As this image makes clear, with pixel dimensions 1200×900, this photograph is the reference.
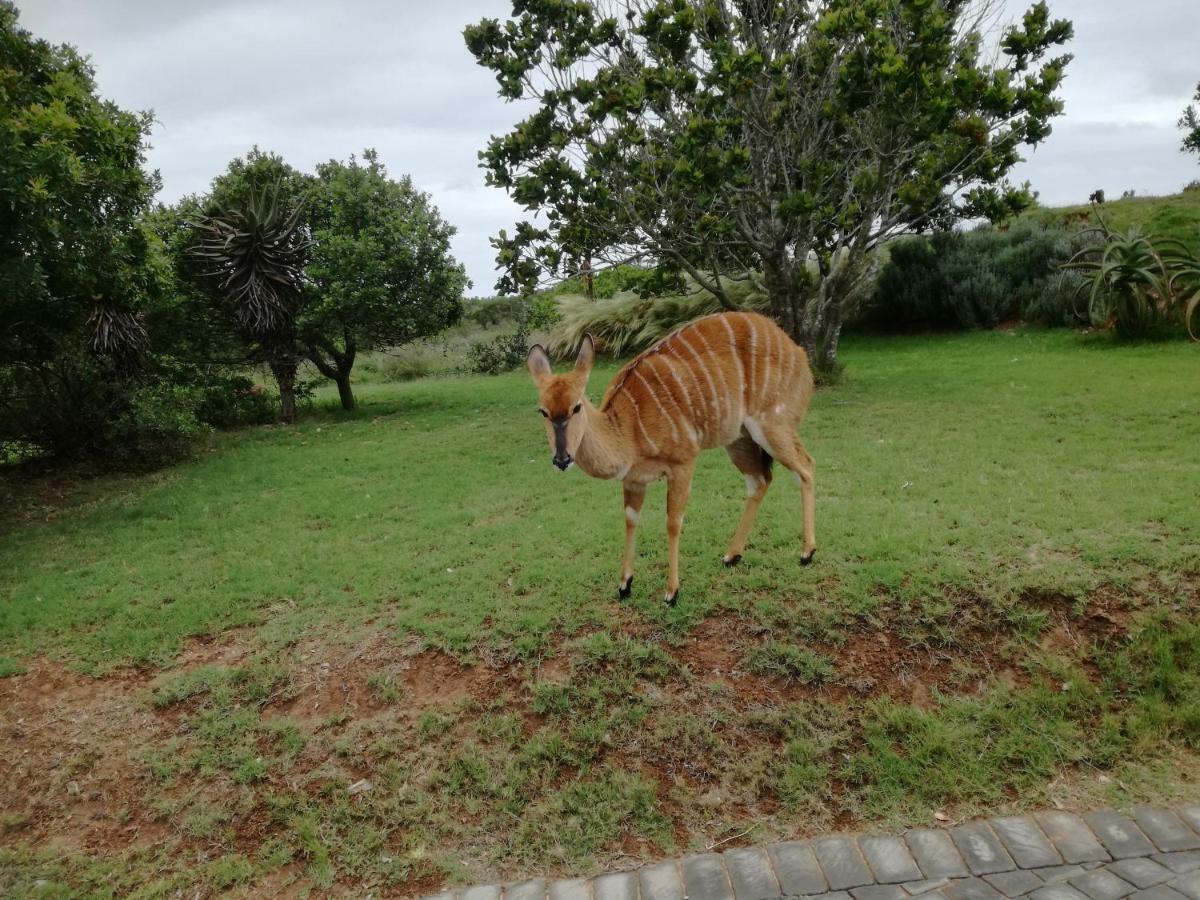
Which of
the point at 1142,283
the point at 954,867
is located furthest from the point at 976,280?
the point at 954,867

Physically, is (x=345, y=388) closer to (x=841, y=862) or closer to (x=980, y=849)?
(x=841, y=862)

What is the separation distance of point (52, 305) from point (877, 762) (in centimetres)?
962

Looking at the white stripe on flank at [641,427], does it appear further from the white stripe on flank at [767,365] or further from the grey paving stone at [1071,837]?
the grey paving stone at [1071,837]

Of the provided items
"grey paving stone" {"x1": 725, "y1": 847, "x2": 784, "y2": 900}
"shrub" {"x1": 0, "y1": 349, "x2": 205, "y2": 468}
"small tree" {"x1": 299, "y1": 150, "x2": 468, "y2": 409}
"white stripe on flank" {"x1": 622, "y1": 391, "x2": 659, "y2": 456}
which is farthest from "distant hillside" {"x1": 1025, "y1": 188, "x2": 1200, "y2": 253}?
"shrub" {"x1": 0, "y1": 349, "x2": 205, "y2": 468}

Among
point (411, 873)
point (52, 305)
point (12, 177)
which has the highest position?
point (12, 177)

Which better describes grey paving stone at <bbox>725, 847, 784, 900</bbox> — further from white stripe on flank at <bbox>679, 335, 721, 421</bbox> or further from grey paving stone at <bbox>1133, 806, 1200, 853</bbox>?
white stripe on flank at <bbox>679, 335, 721, 421</bbox>

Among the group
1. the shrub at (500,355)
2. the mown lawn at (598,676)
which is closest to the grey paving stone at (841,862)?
the mown lawn at (598,676)

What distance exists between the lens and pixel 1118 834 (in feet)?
11.7

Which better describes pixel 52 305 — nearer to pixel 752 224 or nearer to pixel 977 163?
pixel 752 224

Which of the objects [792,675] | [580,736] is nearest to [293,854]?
[580,736]

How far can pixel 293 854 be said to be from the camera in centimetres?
389

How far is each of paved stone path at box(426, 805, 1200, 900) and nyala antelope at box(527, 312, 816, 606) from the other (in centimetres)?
141

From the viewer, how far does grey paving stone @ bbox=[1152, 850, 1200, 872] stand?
11.0 ft

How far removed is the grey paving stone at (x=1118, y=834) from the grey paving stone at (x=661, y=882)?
1963mm
